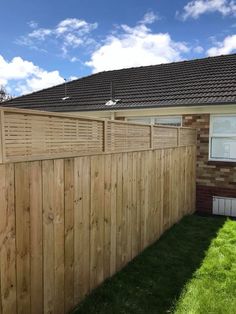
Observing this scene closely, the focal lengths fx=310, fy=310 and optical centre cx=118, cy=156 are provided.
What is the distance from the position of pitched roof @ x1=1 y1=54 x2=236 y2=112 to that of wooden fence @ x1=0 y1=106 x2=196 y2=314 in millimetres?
3575

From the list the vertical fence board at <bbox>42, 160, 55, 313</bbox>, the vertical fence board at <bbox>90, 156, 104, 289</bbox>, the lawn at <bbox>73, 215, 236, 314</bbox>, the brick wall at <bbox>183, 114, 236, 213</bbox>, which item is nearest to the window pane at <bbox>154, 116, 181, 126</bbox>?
the brick wall at <bbox>183, 114, 236, 213</bbox>

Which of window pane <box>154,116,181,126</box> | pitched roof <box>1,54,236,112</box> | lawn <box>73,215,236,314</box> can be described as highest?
pitched roof <box>1,54,236,112</box>

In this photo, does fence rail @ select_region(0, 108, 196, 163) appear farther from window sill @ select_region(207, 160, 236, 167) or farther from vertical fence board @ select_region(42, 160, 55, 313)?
window sill @ select_region(207, 160, 236, 167)

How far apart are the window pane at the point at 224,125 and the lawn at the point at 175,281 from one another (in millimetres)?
3134

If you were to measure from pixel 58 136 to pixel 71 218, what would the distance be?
94cm

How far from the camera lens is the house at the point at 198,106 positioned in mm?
8266

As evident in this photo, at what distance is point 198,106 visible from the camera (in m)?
8.26

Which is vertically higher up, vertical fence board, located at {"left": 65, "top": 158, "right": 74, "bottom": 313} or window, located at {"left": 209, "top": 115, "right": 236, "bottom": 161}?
window, located at {"left": 209, "top": 115, "right": 236, "bottom": 161}

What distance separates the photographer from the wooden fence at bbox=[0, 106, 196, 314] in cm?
269

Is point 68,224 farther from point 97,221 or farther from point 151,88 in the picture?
point 151,88

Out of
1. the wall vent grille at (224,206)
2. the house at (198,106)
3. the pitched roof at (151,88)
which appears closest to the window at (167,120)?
the house at (198,106)

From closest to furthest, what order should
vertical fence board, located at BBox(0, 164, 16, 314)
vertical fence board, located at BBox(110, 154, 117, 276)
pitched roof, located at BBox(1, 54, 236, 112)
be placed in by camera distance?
vertical fence board, located at BBox(0, 164, 16, 314), vertical fence board, located at BBox(110, 154, 117, 276), pitched roof, located at BBox(1, 54, 236, 112)

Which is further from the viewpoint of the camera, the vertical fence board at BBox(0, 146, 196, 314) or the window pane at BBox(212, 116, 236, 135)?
the window pane at BBox(212, 116, 236, 135)

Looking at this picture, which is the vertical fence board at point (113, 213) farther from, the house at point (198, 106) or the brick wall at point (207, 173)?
the brick wall at point (207, 173)
